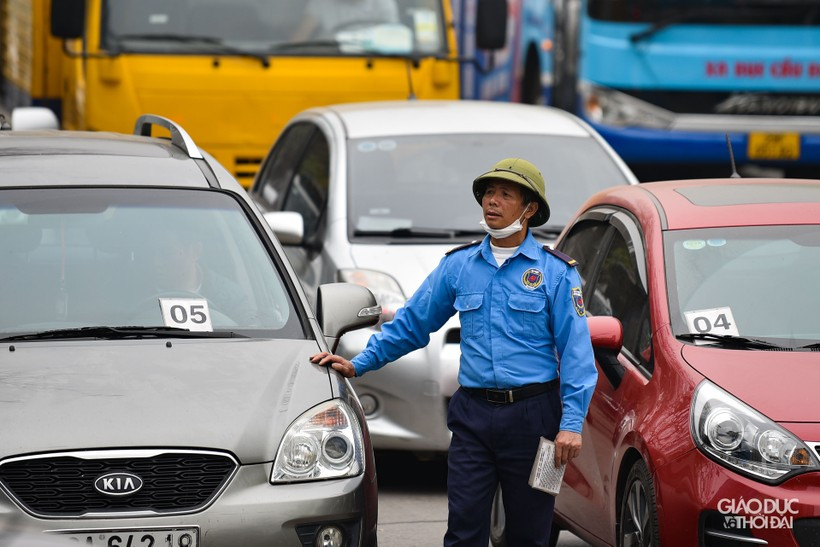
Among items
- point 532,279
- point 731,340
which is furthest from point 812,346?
point 532,279

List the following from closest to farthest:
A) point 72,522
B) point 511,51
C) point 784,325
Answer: point 72,522 < point 784,325 < point 511,51

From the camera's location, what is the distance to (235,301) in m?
5.93

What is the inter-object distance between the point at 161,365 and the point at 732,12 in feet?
33.1

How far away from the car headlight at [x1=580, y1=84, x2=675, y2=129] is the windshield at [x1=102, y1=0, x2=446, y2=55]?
242cm

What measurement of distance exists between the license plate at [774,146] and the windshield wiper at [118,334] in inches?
369

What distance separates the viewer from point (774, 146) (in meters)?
14.3

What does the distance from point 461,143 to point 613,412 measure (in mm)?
3869

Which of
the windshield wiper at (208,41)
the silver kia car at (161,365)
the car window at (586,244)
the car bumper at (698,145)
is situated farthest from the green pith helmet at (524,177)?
the car bumper at (698,145)

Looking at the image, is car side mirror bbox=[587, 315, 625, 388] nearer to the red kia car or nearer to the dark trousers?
the red kia car

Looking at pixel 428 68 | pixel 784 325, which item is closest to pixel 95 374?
pixel 784 325

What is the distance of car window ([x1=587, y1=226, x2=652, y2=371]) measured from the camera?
595 cm

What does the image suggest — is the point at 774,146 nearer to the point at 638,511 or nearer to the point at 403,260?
the point at 403,260

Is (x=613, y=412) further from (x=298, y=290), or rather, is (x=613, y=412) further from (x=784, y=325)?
(x=298, y=290)

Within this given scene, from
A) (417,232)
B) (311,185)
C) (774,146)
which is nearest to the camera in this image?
(417,232)
